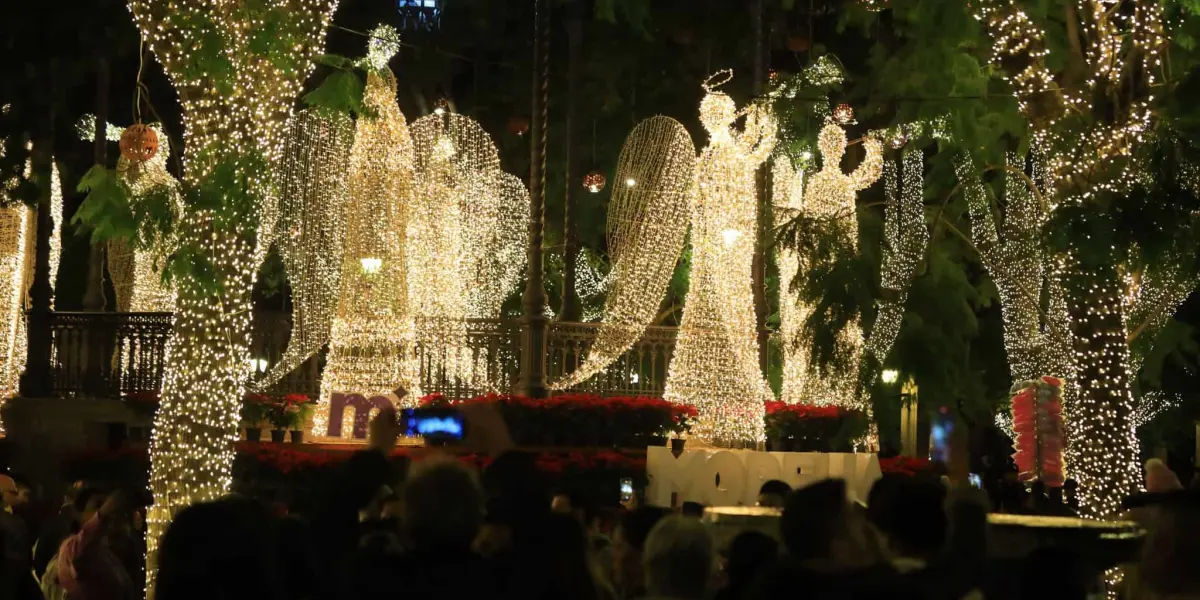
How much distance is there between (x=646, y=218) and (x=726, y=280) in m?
1.27

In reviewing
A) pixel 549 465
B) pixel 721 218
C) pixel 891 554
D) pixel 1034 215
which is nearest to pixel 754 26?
pixel 721 218

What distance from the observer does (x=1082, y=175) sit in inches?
635

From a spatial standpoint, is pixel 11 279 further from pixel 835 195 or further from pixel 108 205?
pixel 835 195

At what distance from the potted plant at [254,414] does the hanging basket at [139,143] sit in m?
4.58

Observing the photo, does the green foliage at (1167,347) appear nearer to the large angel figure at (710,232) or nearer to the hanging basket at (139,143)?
the large angel figure at (710,232)

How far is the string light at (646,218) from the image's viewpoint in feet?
67.9

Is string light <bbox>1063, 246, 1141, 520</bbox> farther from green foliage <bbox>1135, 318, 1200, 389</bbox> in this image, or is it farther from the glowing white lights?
green foliage <bbox>1135, 318, 1200, 389</bbox>

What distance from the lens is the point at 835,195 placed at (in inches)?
936

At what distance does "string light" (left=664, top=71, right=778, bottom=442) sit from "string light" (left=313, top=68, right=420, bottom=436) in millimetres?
3797

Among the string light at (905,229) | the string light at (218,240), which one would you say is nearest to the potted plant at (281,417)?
the string light at (218,240)

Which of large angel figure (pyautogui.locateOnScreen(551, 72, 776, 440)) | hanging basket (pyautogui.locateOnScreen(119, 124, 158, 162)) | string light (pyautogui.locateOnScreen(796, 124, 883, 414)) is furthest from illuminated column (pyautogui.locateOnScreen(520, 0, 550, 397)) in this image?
hanging basket (pyautogui.locateOnScreen(119, 124, 158, 162))

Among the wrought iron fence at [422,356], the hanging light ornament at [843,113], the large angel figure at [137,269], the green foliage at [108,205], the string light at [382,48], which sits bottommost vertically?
the wrought iron fence at [422,356]

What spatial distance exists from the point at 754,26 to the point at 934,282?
17.5ft

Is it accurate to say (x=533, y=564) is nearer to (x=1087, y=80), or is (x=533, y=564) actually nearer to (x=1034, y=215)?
(x=1087, y=80)
